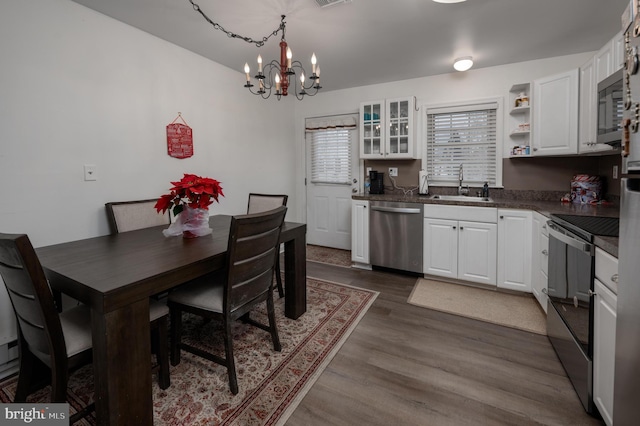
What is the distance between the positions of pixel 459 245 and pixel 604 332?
184 centimetres

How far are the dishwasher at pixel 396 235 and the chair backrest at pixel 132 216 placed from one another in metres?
2.26

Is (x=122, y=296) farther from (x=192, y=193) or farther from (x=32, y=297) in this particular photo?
(x=192, y=193)

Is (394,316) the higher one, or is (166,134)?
(166,134)

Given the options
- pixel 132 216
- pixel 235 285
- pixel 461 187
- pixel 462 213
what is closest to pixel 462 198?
pixel 461 187

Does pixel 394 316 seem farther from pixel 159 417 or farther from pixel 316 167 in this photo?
pixel 316 167

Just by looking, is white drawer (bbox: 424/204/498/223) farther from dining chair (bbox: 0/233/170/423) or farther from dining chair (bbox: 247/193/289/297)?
dining chair (bbox: 0/233/170/423)

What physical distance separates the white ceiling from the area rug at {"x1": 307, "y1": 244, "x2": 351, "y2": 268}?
2.47 m

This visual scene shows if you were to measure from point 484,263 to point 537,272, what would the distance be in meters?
0.46

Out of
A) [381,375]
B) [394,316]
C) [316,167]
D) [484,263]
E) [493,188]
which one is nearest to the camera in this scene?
[381,375]

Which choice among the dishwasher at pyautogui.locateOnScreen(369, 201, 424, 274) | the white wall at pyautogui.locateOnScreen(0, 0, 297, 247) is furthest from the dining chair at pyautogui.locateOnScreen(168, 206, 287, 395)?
the dishwasher at pyautogui.locateOnScreen(369, 201, 424, 274)

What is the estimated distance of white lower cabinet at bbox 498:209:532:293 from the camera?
2.85 m

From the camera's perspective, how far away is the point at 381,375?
1837 mm

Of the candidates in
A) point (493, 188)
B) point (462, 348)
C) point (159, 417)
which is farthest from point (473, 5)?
point (159, 417)

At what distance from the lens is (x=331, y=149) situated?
4.67m
